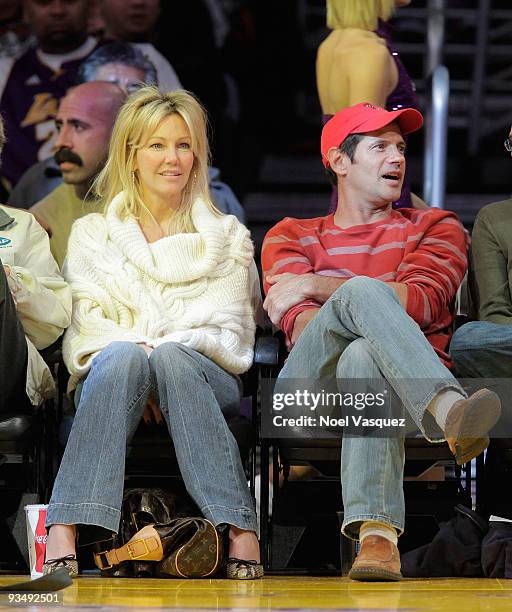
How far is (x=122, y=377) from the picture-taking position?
3809 millimetres

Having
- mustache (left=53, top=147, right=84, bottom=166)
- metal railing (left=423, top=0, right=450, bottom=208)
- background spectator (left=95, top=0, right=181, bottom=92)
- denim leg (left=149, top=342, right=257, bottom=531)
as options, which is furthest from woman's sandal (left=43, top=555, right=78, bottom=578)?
background spectator (left=95, top=0, right=181, bottom=92)

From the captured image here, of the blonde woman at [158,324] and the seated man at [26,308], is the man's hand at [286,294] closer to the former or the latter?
the blonde woman at [158,324]

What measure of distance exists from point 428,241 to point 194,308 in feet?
2.31

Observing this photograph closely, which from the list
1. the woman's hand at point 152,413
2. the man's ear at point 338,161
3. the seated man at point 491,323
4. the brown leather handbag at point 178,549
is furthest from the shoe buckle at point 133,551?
the man's ear at point 338,161

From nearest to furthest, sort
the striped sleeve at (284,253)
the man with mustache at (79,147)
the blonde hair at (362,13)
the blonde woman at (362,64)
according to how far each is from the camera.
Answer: the striped sleeve at (284,253), the blonde woman at (362,64), the blonde hair at (362,13), the man with mustache at (79,147)

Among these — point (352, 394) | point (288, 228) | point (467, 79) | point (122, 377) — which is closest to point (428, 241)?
point (288, 228)

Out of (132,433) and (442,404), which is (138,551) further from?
(442,404)

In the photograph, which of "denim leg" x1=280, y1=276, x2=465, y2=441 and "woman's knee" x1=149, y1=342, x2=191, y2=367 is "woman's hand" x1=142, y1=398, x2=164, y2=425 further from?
"denim leg" x1=280, y1=276, x2=465, y2=441

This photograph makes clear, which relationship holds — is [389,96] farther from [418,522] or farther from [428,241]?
[418,522]

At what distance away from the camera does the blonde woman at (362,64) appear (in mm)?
4836

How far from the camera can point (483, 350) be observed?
13.1 feet

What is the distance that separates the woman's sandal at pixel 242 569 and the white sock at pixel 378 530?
321 millimetres

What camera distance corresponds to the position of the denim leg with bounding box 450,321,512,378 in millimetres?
3965

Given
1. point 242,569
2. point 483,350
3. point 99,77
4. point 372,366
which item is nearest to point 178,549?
point 242,569
